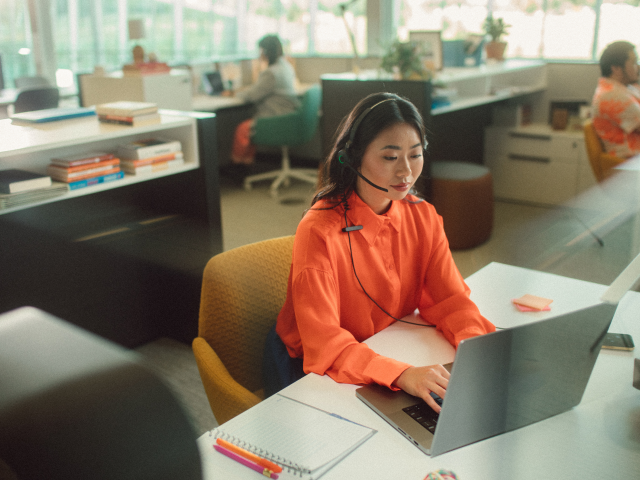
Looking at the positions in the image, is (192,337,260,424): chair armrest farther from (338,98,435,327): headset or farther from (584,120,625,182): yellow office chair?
(584,120,625,182): yellow office chair

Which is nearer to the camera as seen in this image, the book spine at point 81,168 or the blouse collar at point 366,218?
the blouse collar at point 366,218

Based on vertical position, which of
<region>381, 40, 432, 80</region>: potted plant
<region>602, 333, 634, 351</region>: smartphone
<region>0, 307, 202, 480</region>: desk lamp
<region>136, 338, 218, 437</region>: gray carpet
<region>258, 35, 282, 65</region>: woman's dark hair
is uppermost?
<region>258, 35, 282, 65</region>: woman's dark hair

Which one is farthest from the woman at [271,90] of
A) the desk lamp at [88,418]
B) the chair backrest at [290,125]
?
the desk lamp at [88,418]

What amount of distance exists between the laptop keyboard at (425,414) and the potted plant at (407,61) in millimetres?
2765

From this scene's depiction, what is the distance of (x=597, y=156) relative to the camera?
3541mm

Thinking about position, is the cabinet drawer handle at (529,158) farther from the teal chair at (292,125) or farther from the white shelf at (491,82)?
the teal chair at (292,125)

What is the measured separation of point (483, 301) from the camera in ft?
4.97

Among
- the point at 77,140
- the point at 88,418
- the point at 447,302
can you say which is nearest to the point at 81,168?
the point at 77,140

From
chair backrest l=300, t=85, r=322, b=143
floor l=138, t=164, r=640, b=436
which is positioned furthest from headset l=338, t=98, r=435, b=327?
chair backrest l=300, t=85, r=322, b=143

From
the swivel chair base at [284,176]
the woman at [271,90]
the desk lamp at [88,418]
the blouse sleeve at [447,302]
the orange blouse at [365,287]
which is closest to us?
the desk lamp at [88,418]

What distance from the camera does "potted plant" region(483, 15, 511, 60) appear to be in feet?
15.0

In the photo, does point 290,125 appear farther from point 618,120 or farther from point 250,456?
point 250,456

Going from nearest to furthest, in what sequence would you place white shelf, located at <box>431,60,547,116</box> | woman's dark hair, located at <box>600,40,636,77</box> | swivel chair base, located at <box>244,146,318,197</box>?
woman's dark hair, located at <box>600,40,636,77</box>
white shelf, located at <box>431,60,547,116</box>
swivel chair base, located at <box>244,146,318,197</box>

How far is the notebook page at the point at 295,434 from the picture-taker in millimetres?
925
